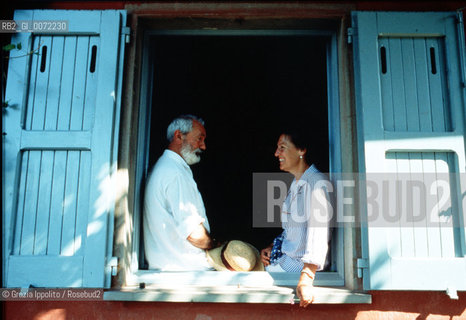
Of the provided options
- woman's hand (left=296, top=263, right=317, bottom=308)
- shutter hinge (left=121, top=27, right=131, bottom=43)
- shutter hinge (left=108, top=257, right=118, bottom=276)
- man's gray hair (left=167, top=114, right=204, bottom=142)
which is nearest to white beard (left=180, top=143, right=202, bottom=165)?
man's gray hair (left=167, top=114, right=204, bottom=142)

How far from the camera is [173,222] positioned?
3309mm

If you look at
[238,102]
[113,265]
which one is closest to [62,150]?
[113,265]

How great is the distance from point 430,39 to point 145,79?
6.63 feet

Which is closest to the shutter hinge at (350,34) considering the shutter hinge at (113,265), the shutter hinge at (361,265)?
the shutter hinge at (361,265)

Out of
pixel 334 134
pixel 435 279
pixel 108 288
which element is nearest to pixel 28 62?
pixel 108 288

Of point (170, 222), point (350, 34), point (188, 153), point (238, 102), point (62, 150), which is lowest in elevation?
point (170, 222)

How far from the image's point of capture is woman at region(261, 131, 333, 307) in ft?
9.02

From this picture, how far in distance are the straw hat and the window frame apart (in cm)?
22

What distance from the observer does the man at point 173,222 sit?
10.6ft

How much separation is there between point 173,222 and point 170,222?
0.9 inches

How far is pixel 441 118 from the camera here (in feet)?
9.47

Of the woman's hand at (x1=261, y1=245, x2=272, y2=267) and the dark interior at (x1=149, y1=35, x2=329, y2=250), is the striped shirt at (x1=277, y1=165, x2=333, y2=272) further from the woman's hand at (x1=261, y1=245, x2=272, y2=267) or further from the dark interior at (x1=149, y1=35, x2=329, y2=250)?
the dark interior at (x1=149, y1=35, x2=329, y2=250)

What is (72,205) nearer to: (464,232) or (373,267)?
(373,267)

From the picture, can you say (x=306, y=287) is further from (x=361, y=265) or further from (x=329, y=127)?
(x=329, y=127)
